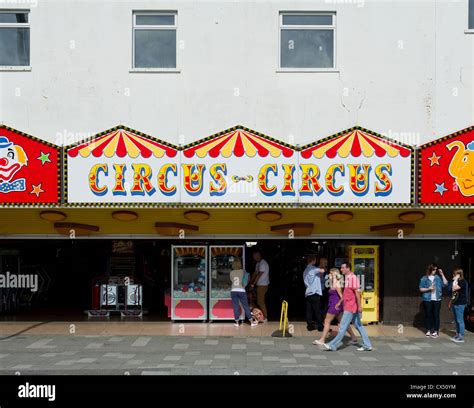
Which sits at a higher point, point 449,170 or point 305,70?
point 305,70

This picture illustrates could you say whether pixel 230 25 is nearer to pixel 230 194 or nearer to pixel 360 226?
pixel 230 194

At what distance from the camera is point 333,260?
595 inches

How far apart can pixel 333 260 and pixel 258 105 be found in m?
4.48

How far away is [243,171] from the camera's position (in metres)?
11.6

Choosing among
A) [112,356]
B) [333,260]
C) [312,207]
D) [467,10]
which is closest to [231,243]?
[333,260]

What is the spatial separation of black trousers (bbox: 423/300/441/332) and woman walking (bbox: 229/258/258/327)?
3.92 m

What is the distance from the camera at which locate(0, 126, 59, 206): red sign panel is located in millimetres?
11586

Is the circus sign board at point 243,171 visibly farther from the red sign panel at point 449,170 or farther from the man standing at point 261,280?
the man standing at point 261,280

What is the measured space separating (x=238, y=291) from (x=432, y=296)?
4301mm

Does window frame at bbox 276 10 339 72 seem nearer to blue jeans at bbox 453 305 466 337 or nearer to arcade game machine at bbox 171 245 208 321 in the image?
arcade game machine at bbox 171 245 208 321

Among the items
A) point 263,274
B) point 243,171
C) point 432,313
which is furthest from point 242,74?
point 432,313

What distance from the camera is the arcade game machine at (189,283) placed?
46.9 ft

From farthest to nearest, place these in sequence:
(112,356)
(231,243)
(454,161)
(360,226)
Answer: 1. (231,243)
2. (360,226)
3. (454,161)
4. (112,356)

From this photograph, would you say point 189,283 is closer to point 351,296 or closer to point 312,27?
point 351,296
